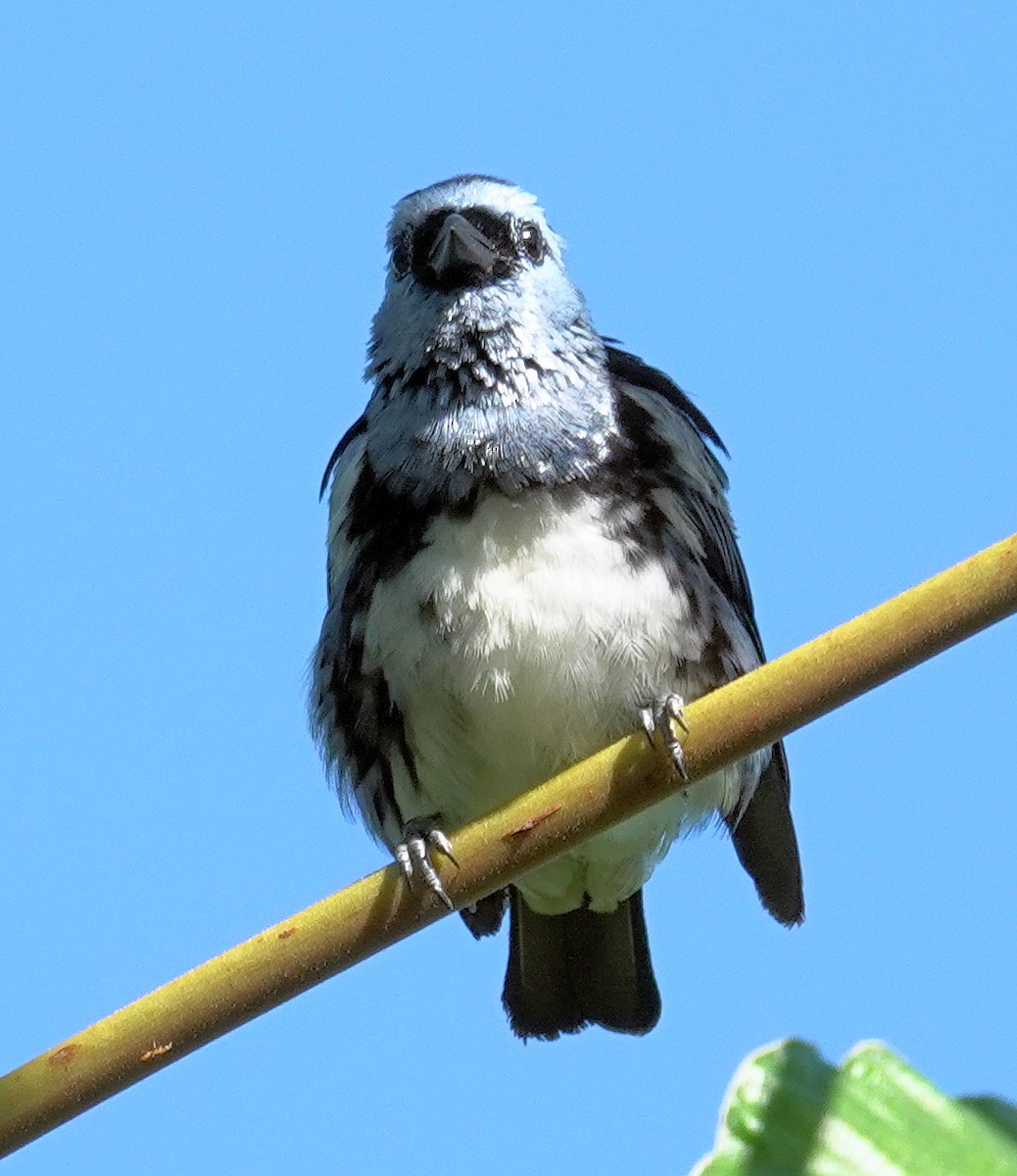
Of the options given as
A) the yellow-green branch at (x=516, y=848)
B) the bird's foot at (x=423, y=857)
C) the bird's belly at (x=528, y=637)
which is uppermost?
the bird's belly at (x=528, y=637)

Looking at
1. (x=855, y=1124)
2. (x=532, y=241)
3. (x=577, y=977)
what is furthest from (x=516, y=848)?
(x=577, y=977)

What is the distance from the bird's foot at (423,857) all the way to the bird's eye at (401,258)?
163cm

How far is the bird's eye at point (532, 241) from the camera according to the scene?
4.69 metres

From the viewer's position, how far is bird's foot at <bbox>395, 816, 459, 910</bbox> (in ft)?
9.51

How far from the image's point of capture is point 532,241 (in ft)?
15.5

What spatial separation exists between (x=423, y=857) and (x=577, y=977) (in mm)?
2099

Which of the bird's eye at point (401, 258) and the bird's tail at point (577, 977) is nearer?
the bird's eye at point (401, 258)

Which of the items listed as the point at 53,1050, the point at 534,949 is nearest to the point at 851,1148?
the point at 53,1050

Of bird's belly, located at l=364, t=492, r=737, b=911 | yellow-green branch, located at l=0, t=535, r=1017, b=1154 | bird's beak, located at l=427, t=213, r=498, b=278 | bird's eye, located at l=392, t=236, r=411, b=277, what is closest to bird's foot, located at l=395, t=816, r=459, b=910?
yellow-green branch, located at l=0, t=535, r=1017, b=1154

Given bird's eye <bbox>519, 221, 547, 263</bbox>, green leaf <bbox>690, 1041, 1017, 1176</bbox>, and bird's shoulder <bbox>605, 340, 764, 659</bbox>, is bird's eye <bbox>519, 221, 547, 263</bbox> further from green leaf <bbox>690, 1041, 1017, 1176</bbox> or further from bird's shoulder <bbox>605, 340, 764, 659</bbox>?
green leaf <bbox>690, 1041, 1017, 1176</bbox>

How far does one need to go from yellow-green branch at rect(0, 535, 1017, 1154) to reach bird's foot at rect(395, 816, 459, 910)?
12 centimetres

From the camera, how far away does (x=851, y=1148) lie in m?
1.80

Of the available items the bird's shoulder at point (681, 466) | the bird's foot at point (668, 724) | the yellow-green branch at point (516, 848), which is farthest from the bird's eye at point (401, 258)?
the yellow-green branch at point (516, 848)

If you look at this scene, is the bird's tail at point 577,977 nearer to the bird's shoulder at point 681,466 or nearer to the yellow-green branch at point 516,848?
the bird's shoulder at point 681,466
